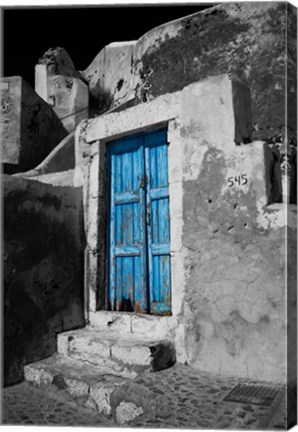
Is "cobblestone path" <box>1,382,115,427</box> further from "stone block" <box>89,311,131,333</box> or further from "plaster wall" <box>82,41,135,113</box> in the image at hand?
"plaster wall" <box>82,41,135,113</box>

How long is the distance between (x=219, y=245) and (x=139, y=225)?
41.1 inches

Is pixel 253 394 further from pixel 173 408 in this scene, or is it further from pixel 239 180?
pixel 239 180

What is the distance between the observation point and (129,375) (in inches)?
133

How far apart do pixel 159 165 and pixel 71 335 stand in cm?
167

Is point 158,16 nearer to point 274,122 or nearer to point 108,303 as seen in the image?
point 274,122

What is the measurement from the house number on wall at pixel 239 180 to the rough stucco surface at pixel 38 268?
69.2 inches

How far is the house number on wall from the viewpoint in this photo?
10.4ft

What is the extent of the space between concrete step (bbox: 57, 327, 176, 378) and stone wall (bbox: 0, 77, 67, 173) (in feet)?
9.26

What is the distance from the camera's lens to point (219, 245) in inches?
130

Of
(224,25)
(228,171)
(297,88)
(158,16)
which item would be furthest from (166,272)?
(224,25)

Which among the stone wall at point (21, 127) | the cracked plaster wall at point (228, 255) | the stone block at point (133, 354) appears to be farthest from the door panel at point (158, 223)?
the stone wall at point (21, 127)

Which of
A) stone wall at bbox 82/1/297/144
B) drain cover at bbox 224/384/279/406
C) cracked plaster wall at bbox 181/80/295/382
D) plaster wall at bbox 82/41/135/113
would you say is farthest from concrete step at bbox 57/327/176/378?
plaster wall at bbox 82/41/135/113

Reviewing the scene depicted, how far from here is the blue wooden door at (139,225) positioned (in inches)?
155

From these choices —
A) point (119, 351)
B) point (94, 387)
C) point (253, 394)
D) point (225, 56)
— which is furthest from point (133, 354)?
point (225, 56)
